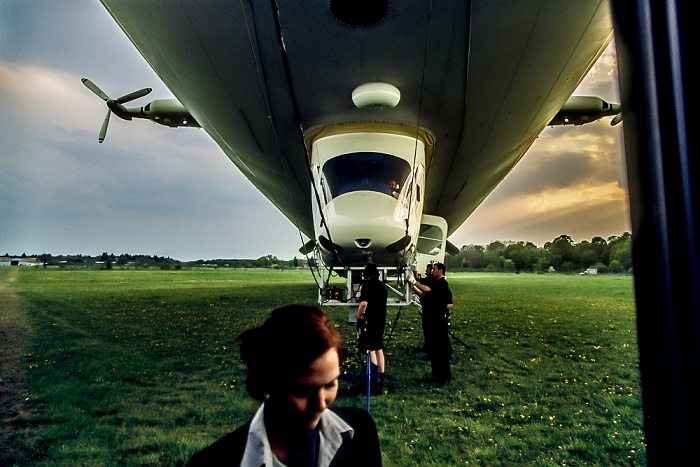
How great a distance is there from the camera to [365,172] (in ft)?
21.7

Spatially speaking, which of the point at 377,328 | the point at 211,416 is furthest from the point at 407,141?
the point at 211,416

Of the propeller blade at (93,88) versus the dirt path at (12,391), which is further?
the propeller blade at (93,88)

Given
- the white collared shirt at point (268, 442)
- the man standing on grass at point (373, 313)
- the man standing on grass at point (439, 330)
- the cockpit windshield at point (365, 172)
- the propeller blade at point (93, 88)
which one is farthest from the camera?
the propeller blade at point (93, 88)

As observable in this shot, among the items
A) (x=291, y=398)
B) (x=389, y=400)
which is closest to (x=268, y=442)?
(x=291, y=398)

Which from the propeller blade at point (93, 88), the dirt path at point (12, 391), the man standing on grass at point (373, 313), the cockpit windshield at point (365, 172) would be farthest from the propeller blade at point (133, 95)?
the man standing on grass at point (373, 313)

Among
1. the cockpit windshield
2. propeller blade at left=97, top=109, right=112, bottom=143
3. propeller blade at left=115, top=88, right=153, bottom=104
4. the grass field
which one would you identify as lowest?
the grass field

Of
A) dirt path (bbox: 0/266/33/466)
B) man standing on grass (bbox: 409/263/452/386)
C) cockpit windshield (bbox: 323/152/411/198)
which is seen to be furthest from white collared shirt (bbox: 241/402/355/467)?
cockpit windshield (bbox: 323/152/411/198)

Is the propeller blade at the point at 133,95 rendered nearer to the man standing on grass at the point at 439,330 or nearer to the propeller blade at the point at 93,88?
the propeller blade at the point at 93,88

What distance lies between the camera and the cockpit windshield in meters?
6.55

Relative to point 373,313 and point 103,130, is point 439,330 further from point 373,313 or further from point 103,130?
point 103,130

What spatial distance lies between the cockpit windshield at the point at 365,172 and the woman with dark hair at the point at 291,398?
5575mm

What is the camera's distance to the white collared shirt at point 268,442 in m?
1.00

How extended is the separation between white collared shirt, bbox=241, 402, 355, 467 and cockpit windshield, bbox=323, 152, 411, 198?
18.3 ft

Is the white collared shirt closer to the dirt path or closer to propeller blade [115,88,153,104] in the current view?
the dirt path
